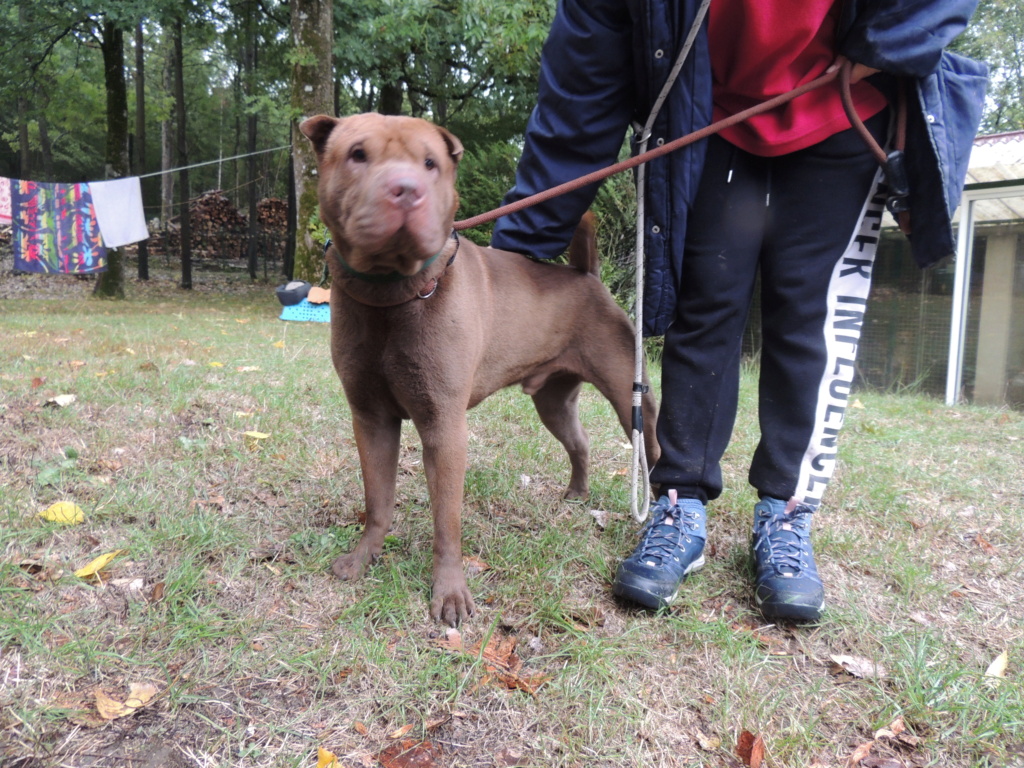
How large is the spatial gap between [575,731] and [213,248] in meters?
24.8

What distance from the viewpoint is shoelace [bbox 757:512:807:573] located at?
201cm

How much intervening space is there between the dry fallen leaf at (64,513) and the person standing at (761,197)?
169 cm

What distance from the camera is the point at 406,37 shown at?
9.97 metres

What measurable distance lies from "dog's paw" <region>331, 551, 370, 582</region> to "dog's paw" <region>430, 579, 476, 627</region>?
28 centimetres

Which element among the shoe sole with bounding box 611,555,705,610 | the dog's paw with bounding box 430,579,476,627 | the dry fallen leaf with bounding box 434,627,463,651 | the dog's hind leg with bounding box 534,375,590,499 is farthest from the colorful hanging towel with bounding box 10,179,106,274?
the shoe sole with bounding box 611,555,705,610

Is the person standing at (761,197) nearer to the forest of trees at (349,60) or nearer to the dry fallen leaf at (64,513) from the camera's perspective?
the dry fallen leaf at (64,513)

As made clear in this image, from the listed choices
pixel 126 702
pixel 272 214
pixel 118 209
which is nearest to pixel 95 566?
pixel 126 702

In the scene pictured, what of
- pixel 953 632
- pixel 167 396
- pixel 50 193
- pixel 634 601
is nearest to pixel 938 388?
pixel 953 632

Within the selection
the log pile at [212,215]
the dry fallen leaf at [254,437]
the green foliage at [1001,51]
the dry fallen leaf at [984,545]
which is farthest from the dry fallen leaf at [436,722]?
the log pile at [212,215]

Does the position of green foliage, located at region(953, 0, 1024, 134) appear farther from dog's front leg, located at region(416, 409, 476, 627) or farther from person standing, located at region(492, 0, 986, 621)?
dog's front leg, located at region(416, 409, 476, 627)

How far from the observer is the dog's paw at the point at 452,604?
1.90m

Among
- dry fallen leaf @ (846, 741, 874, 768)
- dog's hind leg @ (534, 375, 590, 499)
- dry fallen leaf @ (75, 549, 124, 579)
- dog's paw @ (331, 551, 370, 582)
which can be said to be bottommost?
dry fallen leaf @ (846, 741, 874, 768)

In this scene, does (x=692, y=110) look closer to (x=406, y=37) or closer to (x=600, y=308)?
(x=600, y=308)

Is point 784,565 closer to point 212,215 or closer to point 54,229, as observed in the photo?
point 54,229
